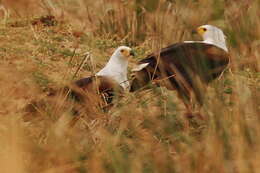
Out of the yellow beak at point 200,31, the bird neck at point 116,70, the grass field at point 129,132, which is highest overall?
the grass field at point 129,132

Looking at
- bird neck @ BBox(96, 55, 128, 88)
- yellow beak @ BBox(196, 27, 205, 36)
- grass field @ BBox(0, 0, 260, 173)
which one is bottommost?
yellow beak @ BBox(196, 27, 205, 36)

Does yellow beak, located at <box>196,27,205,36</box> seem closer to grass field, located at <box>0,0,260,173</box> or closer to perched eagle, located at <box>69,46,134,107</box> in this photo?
grass field, located at <box>0,0,260,173</box>

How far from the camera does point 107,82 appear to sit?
4.30 metres

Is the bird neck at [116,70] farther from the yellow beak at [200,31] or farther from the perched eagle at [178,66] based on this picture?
the yellow beak at [200,31]

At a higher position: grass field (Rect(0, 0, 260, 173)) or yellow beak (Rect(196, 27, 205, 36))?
grass field (Rect(0, 0, 260, 173))

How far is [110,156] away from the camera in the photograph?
99.7 inches

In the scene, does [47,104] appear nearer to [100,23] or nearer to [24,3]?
[100,23]

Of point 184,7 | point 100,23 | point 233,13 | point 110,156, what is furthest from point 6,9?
point 110,156

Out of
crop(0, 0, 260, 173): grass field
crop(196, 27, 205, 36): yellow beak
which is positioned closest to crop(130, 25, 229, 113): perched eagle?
crop(0, 0, 260, 173): grass field

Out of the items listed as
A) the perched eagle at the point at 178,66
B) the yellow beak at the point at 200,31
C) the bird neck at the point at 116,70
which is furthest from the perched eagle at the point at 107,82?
the yellow beak at the point at 200,31

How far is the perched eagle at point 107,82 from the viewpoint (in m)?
3.79

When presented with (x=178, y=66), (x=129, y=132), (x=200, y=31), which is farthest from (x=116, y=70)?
(x=129, y=132)

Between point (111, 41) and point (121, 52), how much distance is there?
1.43 meters

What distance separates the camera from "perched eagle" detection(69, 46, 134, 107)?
3789 millimetres
